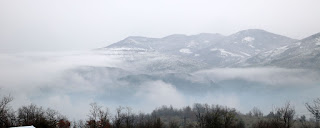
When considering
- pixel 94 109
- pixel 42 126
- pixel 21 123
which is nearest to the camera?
pixel 42 126

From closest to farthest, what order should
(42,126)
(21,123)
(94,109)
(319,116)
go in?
(319,116) → (42,126) → (21,123) → (94,109)

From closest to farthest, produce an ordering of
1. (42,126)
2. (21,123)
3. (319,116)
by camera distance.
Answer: (319,116) < (42,126) < (21,123)

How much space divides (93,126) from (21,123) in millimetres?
22862

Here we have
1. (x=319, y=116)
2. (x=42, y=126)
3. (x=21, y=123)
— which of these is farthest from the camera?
(x=21, y=123)

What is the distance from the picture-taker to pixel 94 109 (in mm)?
108625

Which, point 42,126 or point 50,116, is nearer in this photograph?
point 42,126

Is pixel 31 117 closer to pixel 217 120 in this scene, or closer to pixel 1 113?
pixel 1 113

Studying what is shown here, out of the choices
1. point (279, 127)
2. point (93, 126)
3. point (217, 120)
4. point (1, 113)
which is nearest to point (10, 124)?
point (1, 113)

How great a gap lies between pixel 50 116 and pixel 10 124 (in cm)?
1799

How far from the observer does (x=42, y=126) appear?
94.7 meters

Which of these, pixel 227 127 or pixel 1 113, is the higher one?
pixel 1 113

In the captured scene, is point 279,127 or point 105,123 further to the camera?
point 105,123

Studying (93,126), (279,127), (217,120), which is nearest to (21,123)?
(93,126)

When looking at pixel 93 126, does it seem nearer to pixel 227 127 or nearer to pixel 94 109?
pixel 94 109
